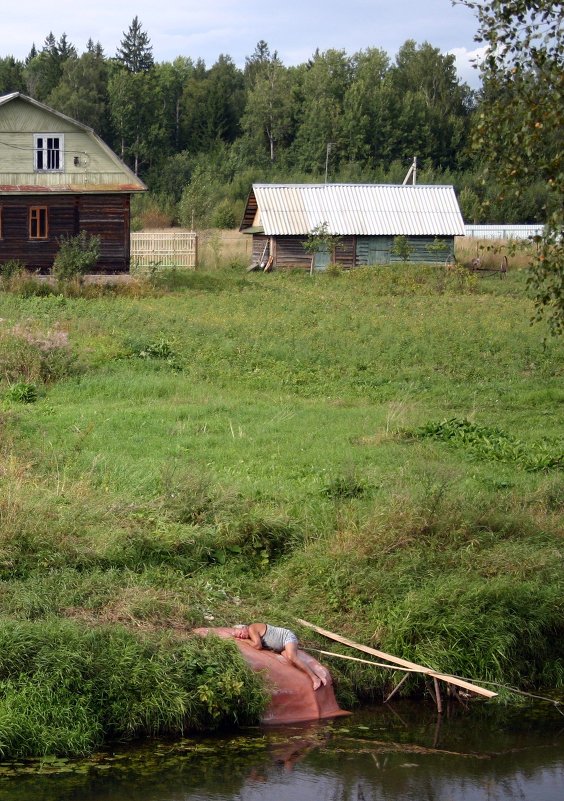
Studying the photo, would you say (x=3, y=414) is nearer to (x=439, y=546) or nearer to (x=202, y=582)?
(x=202, y=582)

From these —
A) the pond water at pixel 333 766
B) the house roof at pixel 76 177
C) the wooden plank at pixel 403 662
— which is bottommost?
the pond water at pixel 333 766

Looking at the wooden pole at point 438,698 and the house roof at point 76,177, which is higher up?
the house roof at point 76,177

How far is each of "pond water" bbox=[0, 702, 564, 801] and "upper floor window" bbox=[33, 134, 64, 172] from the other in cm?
2977

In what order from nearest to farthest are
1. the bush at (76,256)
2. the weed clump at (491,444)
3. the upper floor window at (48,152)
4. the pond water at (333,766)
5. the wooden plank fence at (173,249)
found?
the pond water at (333,766)
the weed clump at (491,444)
the bush at (76,256)
the upper floor window at (48,152)
the wooden plank fence at (173,249)

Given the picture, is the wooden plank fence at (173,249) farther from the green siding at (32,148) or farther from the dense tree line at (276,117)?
the dense tree line at (276,117)

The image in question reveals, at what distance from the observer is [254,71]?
96.8 metres

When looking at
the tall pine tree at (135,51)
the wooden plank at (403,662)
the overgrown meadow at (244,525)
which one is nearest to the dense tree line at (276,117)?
the tall pine tree at (135,51)

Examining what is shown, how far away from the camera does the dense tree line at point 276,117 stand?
3036 inches

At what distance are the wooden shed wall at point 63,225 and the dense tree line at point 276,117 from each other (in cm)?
3413

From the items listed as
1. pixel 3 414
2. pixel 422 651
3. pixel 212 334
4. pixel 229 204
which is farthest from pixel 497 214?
pixel 422 651

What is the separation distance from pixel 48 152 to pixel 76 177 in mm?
1223

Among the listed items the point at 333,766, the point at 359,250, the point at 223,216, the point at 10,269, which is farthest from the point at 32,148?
the point at 333,766

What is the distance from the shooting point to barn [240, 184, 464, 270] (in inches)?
1778

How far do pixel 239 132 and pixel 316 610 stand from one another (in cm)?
8270
